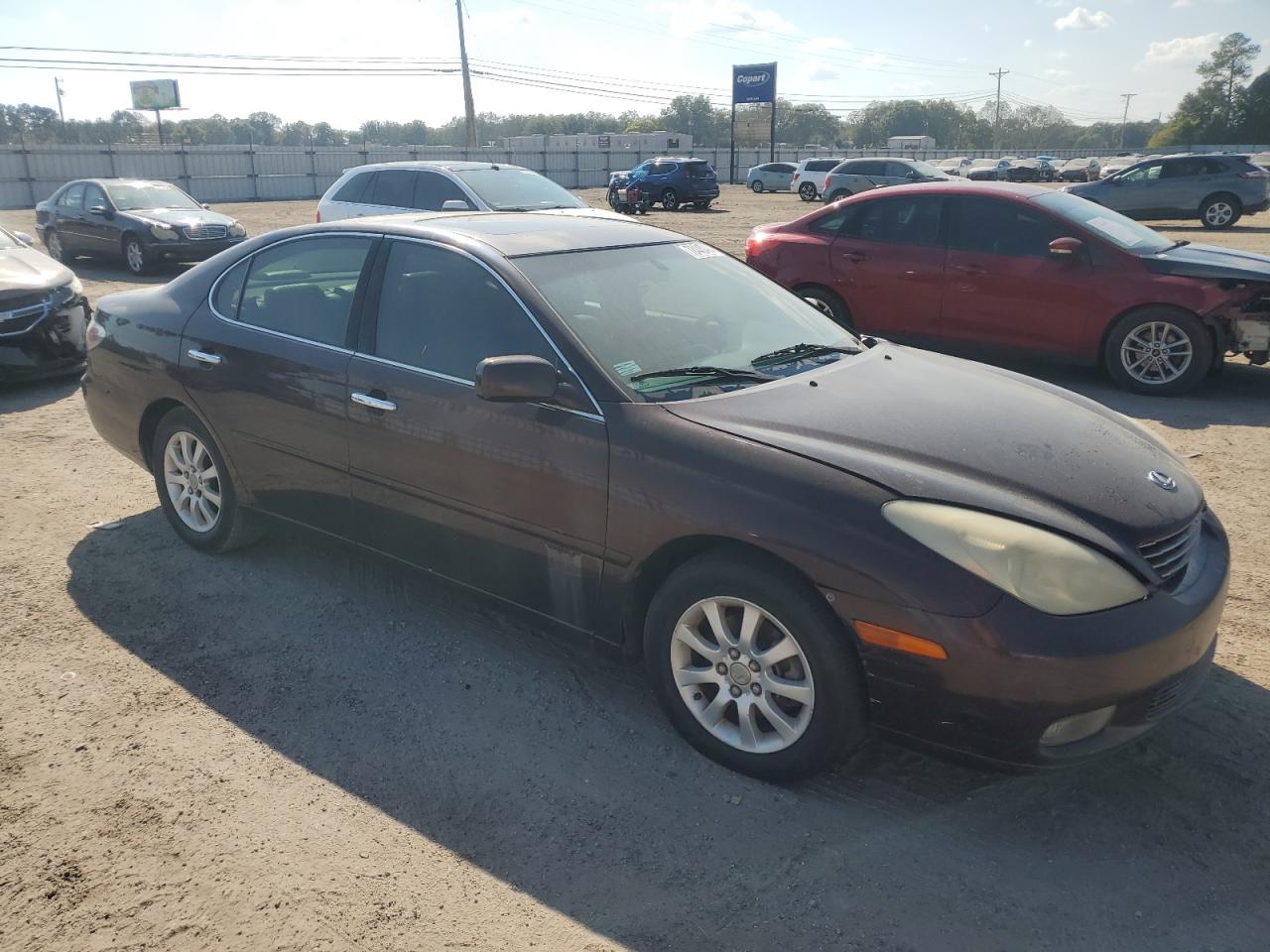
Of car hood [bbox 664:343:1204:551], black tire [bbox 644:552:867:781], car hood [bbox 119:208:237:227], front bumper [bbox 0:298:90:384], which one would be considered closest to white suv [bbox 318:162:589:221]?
front bumper [bbox 0:298:90:384]

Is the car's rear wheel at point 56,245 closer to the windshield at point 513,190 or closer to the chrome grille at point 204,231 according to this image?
the chrome grille at point 204,231

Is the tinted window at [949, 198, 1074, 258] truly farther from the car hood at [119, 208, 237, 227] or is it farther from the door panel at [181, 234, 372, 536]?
the car hood at [119, 208, 237, 227]

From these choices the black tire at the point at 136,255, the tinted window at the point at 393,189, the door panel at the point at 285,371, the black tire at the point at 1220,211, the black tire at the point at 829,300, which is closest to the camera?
the door panel at the point at 285,371

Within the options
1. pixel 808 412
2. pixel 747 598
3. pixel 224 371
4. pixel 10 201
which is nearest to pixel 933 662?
pixel 747 598

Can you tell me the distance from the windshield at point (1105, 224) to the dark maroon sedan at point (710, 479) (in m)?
4.49

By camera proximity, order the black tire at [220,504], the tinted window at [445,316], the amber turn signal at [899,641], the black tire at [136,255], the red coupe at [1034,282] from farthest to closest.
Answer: the black tire at [136,255] → the red coupe at [1034,282] → the black tire at [220,504] → the tinted window at [445,316] → the amber turn signal at [899,641]

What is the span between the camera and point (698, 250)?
4.36 m

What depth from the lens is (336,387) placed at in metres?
3.84

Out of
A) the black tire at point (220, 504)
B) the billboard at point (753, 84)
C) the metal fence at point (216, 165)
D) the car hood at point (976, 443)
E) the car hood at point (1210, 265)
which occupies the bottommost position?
the black tire at point (220, 504)

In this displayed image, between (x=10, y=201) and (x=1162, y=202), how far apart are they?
37.2 meters

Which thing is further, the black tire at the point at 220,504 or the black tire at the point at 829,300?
the black tire at the point at 829,300

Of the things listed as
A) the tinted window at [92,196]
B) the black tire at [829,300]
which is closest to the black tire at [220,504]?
the black tire at [829,300]

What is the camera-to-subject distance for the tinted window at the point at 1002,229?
7688 mm

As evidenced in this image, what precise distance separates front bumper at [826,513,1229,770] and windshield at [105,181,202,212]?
16766 mm
